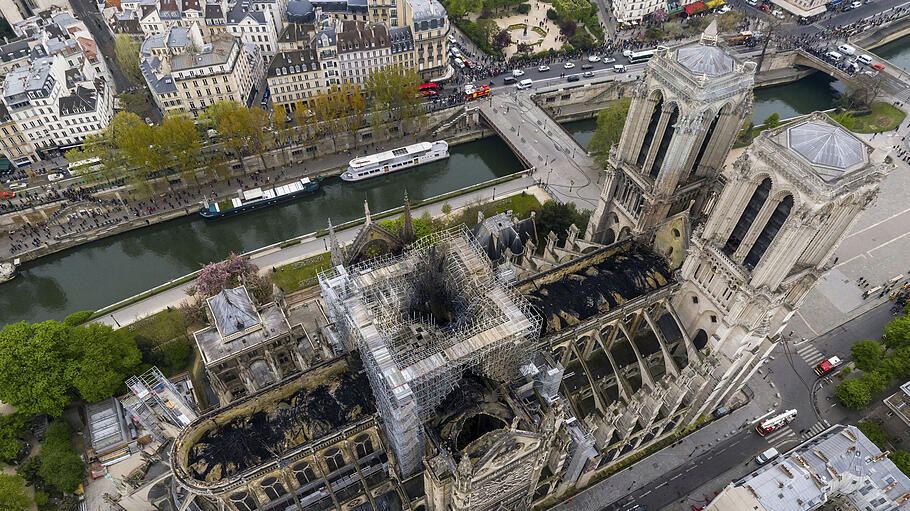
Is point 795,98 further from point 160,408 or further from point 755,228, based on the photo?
point 160,408

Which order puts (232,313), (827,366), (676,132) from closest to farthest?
(676,132) → (232,313) → (827,366)

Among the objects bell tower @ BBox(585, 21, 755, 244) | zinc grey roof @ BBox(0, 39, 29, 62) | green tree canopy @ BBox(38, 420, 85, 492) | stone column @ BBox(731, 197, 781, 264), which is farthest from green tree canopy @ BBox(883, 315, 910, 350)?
zinc grey roof @ BBox(0, 39, 29, 62)

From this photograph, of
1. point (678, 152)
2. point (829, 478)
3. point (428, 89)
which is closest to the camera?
point (829, 478)

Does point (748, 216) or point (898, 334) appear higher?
point (748, 216)

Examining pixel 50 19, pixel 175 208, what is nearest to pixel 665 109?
pixel 175 208

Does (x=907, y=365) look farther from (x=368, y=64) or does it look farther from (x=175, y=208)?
(x=175, y=208)

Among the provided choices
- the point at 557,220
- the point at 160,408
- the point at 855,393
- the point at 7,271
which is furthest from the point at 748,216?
the point at 7,271

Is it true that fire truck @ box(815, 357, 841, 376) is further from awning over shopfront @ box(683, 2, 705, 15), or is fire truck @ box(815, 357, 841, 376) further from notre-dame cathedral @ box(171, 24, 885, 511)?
awning over shopfront @ box(683, 2, 705, 15)
